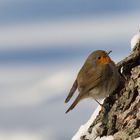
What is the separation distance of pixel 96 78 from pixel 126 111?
215 cm

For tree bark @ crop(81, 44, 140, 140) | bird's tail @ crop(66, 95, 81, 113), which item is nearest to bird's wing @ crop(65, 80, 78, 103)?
bird's tail @ crop(66, 95, 81, 113)

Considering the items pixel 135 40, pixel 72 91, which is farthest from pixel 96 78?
pixel 135 40

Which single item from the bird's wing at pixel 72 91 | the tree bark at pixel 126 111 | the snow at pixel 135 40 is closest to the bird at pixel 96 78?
the bird's wing at pixel 72 91

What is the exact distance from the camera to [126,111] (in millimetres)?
6074

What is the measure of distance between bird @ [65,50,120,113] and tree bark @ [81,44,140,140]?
0.31 m

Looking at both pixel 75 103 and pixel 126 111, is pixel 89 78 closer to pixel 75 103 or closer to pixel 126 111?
pixel 75 103

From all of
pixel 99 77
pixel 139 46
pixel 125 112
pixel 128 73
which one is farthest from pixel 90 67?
pixel 125 112

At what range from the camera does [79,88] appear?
8148 millimetres

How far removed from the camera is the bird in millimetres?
7680

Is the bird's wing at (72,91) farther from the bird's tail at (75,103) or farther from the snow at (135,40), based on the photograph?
the snow at (135,40)

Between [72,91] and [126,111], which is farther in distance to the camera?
[72,91]

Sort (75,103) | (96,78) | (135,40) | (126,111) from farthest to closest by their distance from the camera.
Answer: (96,78), (75,103), (135,40), (126,111)

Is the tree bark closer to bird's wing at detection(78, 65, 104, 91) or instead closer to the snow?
the snow

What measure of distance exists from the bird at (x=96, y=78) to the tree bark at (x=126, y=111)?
31 cm
